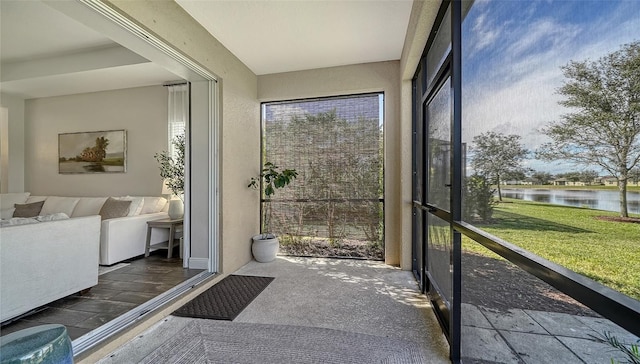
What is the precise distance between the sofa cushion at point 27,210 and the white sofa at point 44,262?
266cm

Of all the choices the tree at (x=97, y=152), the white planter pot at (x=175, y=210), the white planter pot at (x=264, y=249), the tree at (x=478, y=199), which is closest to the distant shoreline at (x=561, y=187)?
the tree at (x=478, y=199)

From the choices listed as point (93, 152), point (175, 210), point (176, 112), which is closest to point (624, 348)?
point (175, 210)

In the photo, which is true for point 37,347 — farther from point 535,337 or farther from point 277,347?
point 535,337

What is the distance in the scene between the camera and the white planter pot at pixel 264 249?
354 centimetres

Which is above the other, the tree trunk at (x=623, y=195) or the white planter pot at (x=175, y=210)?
the tree trunk at (x=623, y=195)

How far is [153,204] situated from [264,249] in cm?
197

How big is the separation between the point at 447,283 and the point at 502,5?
1668mm

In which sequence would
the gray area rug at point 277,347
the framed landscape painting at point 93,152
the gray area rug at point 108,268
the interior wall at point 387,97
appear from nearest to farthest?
1. the gray area rug at point 277,347
2. the gray area rug at point 108,268
3. the interior wall at point 387,97
4. the framed landscape painting at point 93,152

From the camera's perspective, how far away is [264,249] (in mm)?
3533

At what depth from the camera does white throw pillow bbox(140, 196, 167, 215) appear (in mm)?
3818

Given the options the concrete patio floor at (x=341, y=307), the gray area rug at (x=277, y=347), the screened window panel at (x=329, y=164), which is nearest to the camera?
the gray area rug at (x=277, y=347)

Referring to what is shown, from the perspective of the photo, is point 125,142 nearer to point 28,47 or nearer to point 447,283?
point 28,47

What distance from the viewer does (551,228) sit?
2.67ft

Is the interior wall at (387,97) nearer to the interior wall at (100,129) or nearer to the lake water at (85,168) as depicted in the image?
the interior wall at (100,129)
